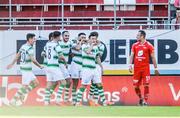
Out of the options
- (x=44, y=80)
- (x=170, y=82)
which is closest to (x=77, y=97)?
(x=44, y=80)

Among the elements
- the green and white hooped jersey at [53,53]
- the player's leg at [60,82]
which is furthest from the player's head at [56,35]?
the player's leg at [60,82]

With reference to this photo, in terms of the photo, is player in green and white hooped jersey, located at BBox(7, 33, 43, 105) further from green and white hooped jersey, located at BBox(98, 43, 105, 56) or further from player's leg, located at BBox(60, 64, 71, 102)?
green and white hooped jersey, located at BBox(98, 43, 105, 56)

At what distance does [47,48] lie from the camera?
16.5m

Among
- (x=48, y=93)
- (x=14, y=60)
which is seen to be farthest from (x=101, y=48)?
(x=14, y=60)

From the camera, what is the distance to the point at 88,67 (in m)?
16.4

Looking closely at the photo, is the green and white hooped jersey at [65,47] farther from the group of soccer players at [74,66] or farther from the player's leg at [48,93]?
the player's leg at [48,93]

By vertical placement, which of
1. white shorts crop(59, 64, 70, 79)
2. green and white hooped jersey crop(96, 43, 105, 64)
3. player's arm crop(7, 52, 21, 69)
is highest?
green and white hooped jersey crop(96, 43, 105, 64)

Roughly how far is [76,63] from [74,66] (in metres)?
0.09

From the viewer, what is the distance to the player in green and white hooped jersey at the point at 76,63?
16.8 m

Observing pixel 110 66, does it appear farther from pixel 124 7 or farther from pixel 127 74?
pixel 124 7

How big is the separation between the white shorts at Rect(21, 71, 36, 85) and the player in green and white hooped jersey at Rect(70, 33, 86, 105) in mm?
979

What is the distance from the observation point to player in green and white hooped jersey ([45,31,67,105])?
1634 centimetres

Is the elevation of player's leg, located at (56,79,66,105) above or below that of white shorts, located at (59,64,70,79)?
below

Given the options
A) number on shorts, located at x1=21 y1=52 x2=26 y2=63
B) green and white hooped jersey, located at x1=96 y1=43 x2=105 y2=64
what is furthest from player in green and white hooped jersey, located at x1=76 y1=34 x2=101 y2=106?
number on shorts, located at x1=21 y1=52 x2=26 y2=63
